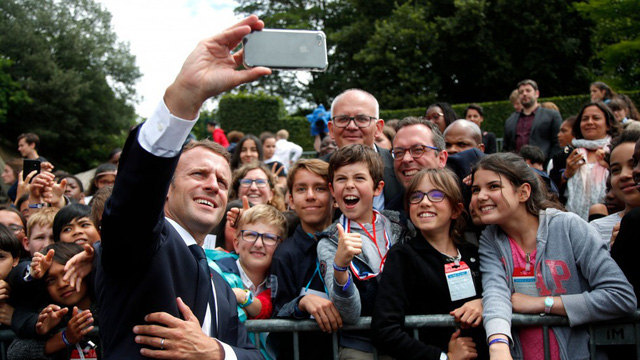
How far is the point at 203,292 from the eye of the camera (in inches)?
81.6

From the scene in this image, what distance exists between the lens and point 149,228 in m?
1.69

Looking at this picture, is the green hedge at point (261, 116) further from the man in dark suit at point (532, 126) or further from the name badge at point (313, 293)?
the name badge at point (313, 293)

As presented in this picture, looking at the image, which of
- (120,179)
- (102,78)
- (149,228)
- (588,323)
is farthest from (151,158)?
(102,78)

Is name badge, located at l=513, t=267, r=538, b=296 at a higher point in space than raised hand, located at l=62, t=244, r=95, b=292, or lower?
lower

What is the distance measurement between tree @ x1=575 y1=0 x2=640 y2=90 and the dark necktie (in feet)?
64.7

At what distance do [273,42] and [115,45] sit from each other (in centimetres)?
4946

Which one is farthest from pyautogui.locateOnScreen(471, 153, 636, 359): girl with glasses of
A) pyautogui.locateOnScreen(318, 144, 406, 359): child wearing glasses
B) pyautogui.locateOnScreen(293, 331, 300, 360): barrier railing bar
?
pyautogui.locateOnScreen(293, 331, 300, 360): barrier railing bar

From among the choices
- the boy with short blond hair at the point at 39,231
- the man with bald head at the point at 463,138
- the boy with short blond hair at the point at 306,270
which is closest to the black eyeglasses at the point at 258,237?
the boy with short blond hair at the point at 306,270

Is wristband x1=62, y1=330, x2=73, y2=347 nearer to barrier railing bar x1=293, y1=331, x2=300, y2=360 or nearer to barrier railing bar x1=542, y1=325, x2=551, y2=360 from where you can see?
barrier railing bar x1=293, y1=331, x2=300, y2=360

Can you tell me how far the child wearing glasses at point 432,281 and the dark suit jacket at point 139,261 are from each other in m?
0.88

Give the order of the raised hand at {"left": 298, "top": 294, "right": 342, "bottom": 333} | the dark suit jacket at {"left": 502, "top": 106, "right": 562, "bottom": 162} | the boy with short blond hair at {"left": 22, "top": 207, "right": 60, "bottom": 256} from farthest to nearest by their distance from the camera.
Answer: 1. the dark suit jacket at {"left": 502, "top": 106, "right": 562, "bottom": 162}
2. the boy with short blond hair at {"left": 22, "top": 207, "right": 60, "bottom": 256}
3. the raised hand at {"left": 298, "top": 294, "right": 342, "bottom": 333}

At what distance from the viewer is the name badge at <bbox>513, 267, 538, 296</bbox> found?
283cm

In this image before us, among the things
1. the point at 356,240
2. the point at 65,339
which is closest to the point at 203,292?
the point at 356,240

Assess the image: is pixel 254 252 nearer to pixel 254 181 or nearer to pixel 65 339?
pixel 65 339
